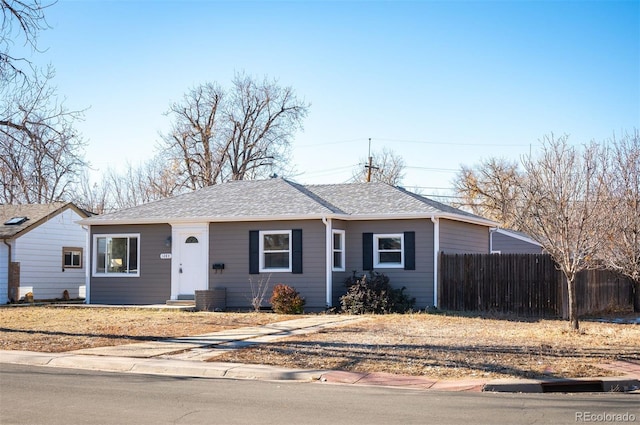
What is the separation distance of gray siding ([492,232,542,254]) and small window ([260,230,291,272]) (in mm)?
16831

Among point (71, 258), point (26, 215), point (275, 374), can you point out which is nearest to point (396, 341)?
point (275, 374)

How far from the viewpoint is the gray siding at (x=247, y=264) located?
2309 cm

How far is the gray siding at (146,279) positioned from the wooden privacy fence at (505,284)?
928cm

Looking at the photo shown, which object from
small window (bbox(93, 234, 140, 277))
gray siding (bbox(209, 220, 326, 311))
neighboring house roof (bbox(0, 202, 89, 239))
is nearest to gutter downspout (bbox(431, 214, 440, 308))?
gray siding (bbox(209, 220, 326, 311))

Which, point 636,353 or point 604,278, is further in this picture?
point 604,278

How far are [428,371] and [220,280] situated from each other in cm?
1372

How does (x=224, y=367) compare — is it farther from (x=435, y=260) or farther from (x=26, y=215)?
(x=26, y=215)

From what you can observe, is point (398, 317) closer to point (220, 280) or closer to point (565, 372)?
point (220, 280)

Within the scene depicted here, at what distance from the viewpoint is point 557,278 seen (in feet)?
72.2

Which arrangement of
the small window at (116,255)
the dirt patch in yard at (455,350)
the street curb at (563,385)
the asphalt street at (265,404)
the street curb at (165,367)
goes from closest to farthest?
1. the asphalt street at (265,404)
2. the street curb at (563,385)
3. the street curb at (165,367)
4. the dirt patch in yard at (455,350)
5. the small window at (116,255)

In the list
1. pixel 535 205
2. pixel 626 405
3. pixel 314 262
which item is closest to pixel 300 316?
pixel 314 262

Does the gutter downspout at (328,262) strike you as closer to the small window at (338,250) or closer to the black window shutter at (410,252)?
the small window at (338,250)

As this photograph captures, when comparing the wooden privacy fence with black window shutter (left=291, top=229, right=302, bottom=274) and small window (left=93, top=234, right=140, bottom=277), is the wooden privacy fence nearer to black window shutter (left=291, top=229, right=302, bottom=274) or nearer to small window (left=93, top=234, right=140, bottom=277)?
black window shutter (left=291, top=229, right=302, bottom=274)

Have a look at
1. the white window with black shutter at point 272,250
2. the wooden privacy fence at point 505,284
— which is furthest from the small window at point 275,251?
the wooden privacy fence at point 505,284
